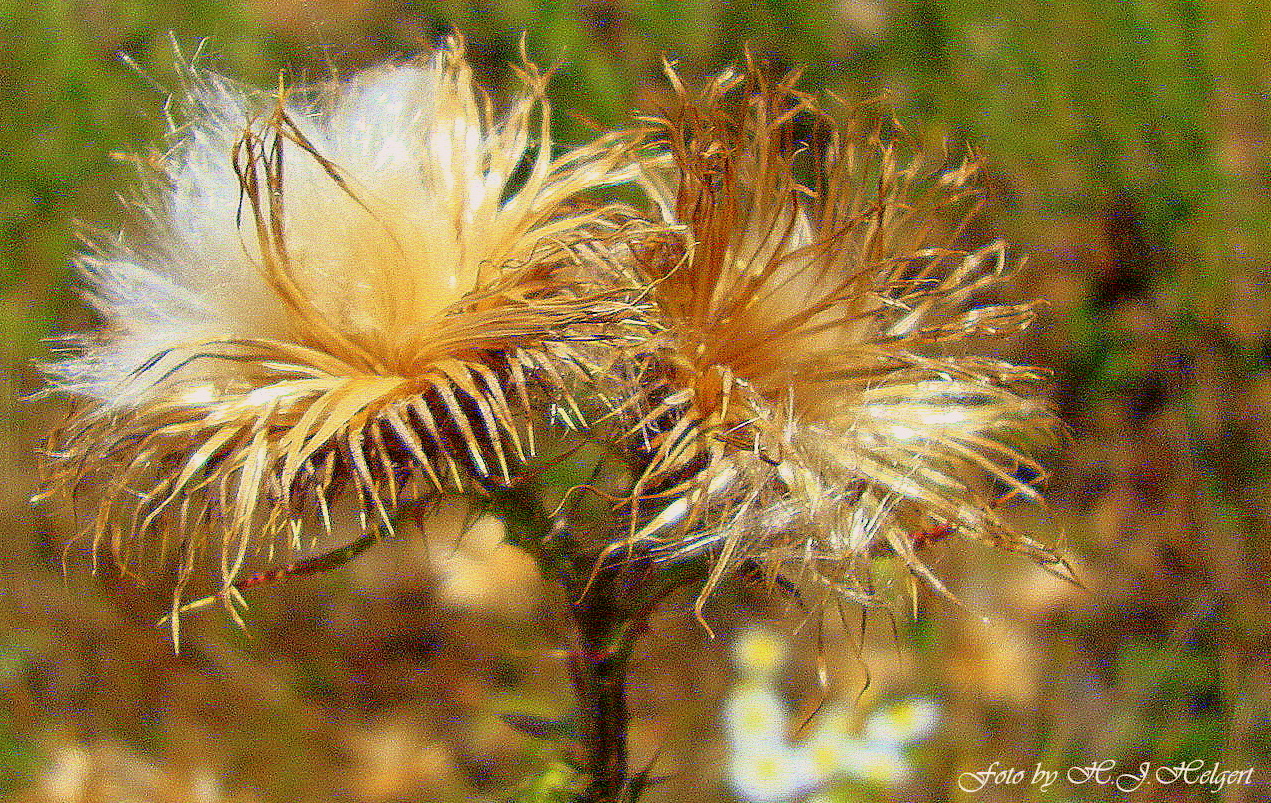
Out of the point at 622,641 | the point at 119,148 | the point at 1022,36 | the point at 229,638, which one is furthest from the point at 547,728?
the point at 1022,36

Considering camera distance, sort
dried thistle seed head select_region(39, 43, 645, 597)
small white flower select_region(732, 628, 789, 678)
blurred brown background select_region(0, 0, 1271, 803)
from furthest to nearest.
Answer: blurred brown background select_region(0, 0, 1271, 803) < small white flower select_region(732, 628, 789, 678) < dried thistle seed head select_region(39, 43, 645, 597)

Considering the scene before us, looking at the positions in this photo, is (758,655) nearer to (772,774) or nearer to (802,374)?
(772,774)

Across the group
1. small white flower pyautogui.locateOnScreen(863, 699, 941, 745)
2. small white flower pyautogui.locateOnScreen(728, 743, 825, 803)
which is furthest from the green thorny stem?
small white flower pyautogui.locateOnScreen(863, 699, 941, 745)

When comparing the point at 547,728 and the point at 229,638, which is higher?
the point at 547,728

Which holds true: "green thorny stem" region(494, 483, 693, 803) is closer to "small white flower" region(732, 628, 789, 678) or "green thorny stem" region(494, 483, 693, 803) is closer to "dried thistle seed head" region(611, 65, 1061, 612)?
"dried thistle seed head" region(611, 65, 1061, 612)

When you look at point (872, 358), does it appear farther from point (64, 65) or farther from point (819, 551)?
point (64, 65)

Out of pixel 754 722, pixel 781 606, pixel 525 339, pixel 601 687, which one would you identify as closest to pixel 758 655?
pixel 754 722

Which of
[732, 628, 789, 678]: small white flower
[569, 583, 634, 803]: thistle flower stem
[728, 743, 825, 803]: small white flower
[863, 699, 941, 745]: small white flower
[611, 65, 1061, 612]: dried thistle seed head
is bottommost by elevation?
[863, 699, 941, 745]: small white flower
